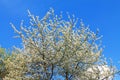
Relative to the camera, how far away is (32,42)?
29.9 meters

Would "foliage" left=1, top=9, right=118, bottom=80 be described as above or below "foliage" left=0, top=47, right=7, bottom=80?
below

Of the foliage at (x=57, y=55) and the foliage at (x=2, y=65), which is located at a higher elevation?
the foliage at (x=2, y=65)

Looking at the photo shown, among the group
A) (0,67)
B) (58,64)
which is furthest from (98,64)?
(0,67)

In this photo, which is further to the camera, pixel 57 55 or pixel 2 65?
pixel 2 65

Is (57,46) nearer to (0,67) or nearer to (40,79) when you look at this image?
(40,79)

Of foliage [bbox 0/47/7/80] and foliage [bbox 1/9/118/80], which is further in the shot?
foliage [bbox 0/47/7/80]

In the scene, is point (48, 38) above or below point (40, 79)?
above

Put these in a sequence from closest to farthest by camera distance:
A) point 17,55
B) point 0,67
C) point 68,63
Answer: point 68,63
point 17,55
point 0,67

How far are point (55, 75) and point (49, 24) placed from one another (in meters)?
5.25

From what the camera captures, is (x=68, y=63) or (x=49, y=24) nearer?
(x=68, y=63)

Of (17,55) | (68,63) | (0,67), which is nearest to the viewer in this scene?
(68,63)

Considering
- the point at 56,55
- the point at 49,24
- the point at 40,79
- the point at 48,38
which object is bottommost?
the point at 40,79

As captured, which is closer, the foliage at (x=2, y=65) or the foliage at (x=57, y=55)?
the foliage at (x=57, y=55)

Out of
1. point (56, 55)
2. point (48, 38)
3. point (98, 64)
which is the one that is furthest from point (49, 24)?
point (98, 64)
